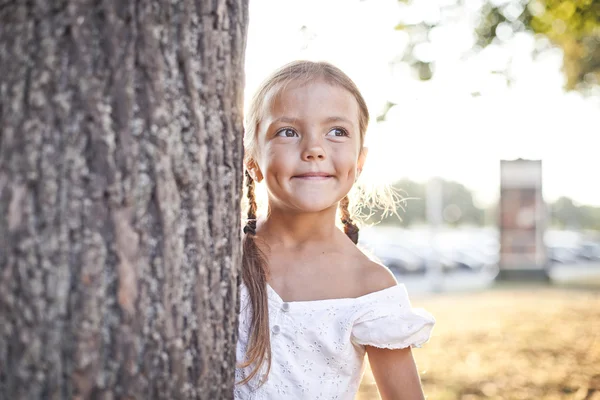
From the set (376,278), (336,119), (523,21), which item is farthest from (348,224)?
(523,21)

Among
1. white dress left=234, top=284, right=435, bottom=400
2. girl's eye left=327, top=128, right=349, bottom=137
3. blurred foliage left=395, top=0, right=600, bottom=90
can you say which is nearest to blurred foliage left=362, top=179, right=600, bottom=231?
blurred foliage left=395, top=0, right=600, bottom=90

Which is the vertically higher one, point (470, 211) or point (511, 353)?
point (511, 353)

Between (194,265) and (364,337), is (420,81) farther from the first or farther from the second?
(194,265)

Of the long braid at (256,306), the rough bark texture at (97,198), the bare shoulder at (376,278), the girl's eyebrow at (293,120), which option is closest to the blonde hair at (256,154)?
the long braid at (256,306)

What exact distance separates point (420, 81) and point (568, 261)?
35.1 metres

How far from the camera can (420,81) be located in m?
5.06

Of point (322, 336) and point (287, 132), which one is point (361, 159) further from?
point (322, 336)

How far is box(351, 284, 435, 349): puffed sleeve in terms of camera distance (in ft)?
7.36

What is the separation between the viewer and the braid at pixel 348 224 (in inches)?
111

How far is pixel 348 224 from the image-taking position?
2865mm

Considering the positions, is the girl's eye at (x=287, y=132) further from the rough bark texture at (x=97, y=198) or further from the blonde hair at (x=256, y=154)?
the rough bark texture at (x=97, y=198)

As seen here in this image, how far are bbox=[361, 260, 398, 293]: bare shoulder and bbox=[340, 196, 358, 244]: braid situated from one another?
1.26ft

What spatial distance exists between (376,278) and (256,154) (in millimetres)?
664

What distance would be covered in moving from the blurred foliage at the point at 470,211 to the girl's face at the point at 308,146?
47.5 metres
